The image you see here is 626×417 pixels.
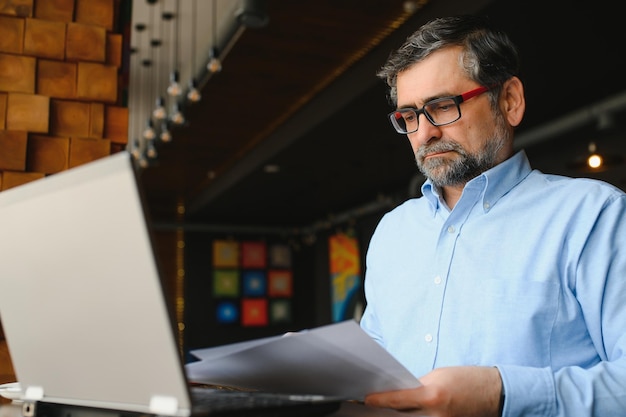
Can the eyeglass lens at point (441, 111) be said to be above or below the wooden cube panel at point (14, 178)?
above

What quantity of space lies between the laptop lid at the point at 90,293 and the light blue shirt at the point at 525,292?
0.55 meters

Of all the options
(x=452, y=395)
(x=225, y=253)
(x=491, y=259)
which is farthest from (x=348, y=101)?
(x=225, y=253)

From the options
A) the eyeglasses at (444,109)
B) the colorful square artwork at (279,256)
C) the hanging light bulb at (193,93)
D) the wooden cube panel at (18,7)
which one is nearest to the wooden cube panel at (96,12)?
the wooden cube panel at (18,7)

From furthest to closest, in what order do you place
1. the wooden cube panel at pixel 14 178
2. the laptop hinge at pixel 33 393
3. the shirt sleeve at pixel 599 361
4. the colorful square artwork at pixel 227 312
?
the colorful square artwork at pixel 227 312 → the wooden cube panel at pixel 14 178 → the shirt sleeve at pixel 599 361 → the laptop hinge at pixel 33 393

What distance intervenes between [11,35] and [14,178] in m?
0.38

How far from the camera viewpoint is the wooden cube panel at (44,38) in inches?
69.3

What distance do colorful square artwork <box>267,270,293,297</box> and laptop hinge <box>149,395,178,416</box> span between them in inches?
486

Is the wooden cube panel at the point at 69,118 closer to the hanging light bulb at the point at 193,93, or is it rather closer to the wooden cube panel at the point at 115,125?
the wooden cube panel at the point at 115,125

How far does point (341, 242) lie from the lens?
37.7 feet

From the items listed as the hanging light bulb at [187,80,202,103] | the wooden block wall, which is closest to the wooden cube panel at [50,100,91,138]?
the wooden block wall

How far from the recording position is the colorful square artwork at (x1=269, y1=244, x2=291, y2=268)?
13.0m

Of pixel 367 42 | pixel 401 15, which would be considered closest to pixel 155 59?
pixel 367 42

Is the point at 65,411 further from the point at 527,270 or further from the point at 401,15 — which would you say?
the point at 401,15

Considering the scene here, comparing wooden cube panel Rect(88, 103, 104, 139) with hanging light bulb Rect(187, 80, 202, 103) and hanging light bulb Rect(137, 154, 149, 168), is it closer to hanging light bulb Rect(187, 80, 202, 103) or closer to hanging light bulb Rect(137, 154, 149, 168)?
hanging light bulb Rect(187, 80, 202, 103)
